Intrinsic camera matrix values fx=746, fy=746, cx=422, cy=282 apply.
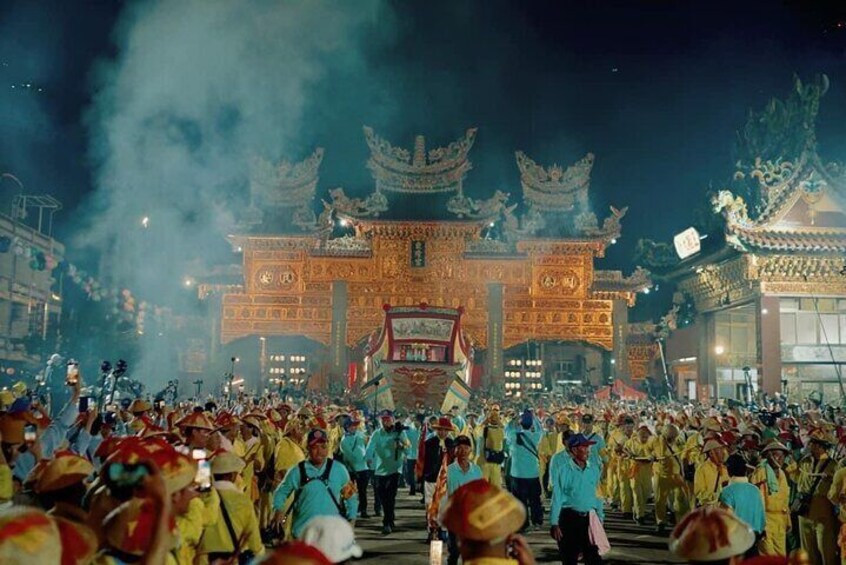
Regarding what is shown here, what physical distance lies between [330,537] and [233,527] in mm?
2631

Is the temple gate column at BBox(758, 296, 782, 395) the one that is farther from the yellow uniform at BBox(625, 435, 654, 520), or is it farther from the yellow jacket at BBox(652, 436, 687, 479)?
the yellow jacket at BBox(652, 436, 687, 479)

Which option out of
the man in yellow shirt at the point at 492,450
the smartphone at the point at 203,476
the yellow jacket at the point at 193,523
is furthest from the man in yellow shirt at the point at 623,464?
the yellow jacket at the point at 193,523

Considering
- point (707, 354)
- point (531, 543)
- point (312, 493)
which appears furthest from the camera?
point (707, 354)

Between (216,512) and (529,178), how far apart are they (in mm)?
40721

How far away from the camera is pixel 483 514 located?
3402mm

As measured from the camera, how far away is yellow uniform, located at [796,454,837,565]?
29.5 ft

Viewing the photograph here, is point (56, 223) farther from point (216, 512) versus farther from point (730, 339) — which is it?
point (216, 512)

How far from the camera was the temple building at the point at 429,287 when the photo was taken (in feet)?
136

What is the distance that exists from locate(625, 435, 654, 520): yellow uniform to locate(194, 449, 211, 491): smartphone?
10.9 m

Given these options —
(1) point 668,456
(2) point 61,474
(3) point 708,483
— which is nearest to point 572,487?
(3) point 708,483

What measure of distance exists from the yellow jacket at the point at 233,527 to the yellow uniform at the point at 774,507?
6358 millimetres

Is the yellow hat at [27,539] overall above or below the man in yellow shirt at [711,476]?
above

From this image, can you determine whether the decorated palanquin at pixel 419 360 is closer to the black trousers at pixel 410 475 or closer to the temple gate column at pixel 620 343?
the black trousers at pixel 410 475

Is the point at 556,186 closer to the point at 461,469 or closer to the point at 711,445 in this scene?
the point at 711,445
